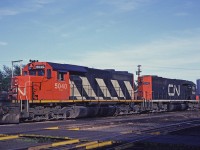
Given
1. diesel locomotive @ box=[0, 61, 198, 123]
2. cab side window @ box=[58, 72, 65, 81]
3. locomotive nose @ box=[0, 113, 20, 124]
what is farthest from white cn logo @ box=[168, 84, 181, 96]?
locomotive nose @ box=[0, 113, 20, 124]

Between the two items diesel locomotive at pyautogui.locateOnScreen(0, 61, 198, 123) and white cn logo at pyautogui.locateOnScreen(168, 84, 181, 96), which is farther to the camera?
white cn logo at pyautogui.locateOnScreen(168, 84, 181, 96)

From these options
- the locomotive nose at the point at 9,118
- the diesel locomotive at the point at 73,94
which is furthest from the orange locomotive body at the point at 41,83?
the locomotive nose at the point at 9,118

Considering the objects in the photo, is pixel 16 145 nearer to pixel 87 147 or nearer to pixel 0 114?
pixel 87 147

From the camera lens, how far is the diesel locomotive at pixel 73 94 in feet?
63.3

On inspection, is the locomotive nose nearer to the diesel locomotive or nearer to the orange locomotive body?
the diesel locomotive

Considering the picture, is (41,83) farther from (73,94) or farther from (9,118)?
(9,118)

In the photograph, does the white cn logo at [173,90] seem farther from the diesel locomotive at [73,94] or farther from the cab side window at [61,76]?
the cab side window at [61,76]

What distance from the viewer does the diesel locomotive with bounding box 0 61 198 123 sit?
19281 millimetres

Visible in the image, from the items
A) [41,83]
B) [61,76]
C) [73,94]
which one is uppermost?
[61,76]

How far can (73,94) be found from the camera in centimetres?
2247

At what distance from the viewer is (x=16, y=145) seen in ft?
31.1

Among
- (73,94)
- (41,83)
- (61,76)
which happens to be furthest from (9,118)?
(73,94)

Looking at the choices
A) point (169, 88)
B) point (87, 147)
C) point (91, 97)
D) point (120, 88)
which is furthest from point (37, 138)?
point (169, 88)

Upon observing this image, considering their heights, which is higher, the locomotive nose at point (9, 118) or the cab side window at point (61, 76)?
the cab side window at point (61, 76)
